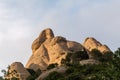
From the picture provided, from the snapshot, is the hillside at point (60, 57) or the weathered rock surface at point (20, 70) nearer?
the hillside at point (60, 57)

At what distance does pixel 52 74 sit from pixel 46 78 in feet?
4.31

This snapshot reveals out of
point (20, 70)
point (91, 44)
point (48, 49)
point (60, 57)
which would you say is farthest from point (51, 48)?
point (20, 70)

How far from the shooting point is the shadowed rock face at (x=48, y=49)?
376ft

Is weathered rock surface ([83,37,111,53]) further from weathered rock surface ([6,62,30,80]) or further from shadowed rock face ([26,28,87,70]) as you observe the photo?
weathered rock surface ([6,62,30,80])

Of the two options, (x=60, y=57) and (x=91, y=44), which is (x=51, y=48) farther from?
(x=91, y=44)

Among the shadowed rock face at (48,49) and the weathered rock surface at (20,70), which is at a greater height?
the shadowed rock face at (48,49)

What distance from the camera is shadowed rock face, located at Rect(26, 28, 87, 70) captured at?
114681mm

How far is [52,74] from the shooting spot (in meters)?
72.4

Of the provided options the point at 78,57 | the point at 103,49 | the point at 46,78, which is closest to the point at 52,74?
the point at 46,78

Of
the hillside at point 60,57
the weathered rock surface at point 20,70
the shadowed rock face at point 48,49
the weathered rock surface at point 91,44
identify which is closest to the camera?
the hillside at point 60,57

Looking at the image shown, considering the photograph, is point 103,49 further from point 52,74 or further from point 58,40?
point 52,74

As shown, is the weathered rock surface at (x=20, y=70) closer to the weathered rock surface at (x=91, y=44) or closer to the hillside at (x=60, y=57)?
the hillside at (x=60, y=57)

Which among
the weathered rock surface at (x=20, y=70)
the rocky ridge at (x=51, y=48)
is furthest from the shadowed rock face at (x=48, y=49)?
the weathered rock surface at (x=20, y=70)

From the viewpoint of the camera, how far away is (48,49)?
402ft
